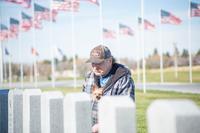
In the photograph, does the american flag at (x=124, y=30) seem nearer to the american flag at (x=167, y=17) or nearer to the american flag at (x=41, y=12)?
the american flag at (x=41, y=12)

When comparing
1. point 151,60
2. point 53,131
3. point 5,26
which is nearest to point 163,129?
point 53,131

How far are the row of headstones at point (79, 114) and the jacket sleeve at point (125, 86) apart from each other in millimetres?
562

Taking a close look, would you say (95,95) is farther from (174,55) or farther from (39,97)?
(174,55)

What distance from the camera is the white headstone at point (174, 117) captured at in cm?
238

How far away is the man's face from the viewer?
14.9ft

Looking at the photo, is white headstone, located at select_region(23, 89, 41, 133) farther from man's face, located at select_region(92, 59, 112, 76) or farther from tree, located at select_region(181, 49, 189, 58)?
tree, located at select_region(181, 49, 189, 58)

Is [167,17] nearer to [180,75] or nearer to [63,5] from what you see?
[63,5]

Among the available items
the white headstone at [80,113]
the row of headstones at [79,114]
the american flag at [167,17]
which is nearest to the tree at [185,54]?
the american flag at [167,17]

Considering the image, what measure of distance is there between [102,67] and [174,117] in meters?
2.22

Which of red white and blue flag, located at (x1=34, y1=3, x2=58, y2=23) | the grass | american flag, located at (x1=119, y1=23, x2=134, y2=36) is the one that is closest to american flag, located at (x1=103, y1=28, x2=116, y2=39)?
american flag, located at (x1=119, y1=23, x2=134, y2=36)

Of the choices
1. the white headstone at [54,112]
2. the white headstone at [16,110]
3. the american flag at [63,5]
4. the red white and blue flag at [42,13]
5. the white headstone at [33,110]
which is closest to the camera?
the white headstone at [54,112]

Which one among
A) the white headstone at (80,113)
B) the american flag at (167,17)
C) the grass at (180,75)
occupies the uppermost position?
the american flag at (167,17)

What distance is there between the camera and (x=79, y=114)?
368 cm

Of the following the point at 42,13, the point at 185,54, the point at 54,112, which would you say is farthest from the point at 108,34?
the point at 54,112
